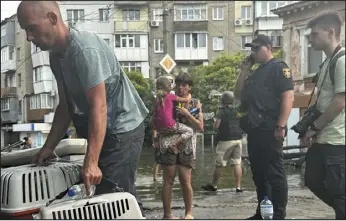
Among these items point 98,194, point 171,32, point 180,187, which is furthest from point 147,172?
point 98,194

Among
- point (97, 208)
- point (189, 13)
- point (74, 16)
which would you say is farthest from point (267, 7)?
point (97, 208)

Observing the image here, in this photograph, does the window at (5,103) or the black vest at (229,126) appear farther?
the black vest at (229,126)

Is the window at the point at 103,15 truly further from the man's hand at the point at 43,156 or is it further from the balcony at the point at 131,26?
the man's hand at the point at 43,156

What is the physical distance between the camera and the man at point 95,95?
1771mm

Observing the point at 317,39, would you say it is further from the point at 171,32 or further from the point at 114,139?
the point at 114,139

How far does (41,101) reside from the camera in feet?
7.14

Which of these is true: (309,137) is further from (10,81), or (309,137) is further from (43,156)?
(10,81)

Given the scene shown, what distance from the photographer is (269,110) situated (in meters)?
2.60

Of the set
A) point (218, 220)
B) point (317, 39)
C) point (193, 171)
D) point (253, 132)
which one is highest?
point (317, 39)

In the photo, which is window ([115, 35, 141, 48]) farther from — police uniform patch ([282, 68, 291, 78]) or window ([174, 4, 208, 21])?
police uniform patch ([282, 68, 291, 78])

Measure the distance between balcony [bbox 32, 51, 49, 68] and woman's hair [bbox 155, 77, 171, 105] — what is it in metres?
0.54

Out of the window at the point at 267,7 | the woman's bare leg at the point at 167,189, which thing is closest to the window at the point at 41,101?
the woman's bare leg at the point at 167,189

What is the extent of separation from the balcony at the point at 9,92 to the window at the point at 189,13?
743 millimetres

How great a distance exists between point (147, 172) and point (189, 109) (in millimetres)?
365
